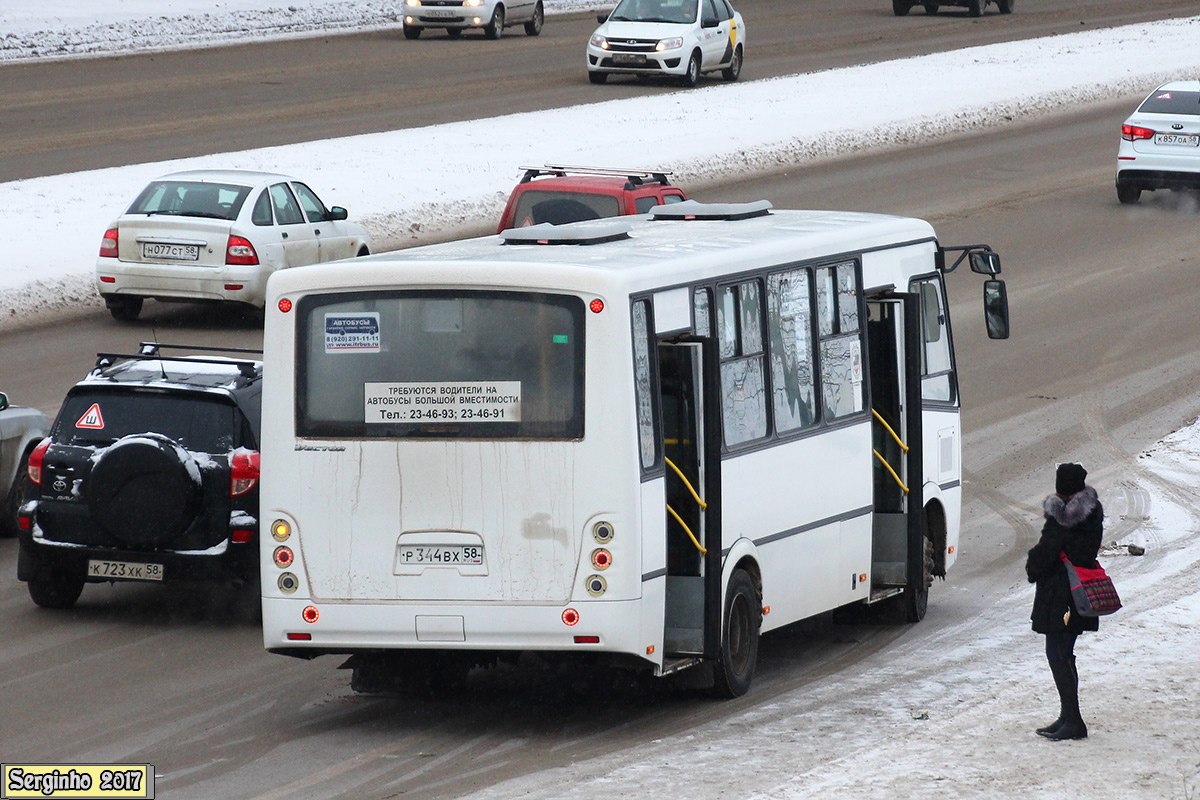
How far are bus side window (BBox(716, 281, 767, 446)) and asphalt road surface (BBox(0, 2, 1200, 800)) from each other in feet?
4.54

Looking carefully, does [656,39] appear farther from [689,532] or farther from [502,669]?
[689,532]

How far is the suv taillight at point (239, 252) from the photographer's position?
20188mm

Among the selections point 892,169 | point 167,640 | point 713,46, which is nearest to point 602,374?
point 167,640

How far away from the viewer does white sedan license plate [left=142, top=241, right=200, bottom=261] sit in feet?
65.9

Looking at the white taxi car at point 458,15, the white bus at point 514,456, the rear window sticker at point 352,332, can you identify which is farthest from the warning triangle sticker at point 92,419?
the white taxi car at point 458,15

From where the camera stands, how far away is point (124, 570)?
1106cm

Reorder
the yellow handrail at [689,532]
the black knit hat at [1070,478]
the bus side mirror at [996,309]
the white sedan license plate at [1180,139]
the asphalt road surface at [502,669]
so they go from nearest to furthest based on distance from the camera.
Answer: the black knit hat at [1070,478], the asphalt road surface at [502,669], the yellow handrail at [689,532], the bus side mirror at [996,309], the white sedan license plate at [1180,139]

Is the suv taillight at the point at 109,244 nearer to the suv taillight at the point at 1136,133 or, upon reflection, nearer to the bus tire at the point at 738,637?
the bus tire at the point at 738,637

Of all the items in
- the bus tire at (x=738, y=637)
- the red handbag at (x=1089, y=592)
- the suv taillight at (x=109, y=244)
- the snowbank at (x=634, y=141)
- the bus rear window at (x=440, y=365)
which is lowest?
the snowbank at (x=634, y=141)

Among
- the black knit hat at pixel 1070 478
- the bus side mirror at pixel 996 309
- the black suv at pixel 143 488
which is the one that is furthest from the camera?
the bus side mirror at pixel 996 309

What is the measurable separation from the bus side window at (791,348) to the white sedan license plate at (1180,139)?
1939 cm

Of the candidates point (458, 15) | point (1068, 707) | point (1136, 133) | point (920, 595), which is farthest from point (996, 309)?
point (458, 15)

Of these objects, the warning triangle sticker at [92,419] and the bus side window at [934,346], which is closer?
the warning triangle sticker at [92,419]

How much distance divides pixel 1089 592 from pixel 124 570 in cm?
553
